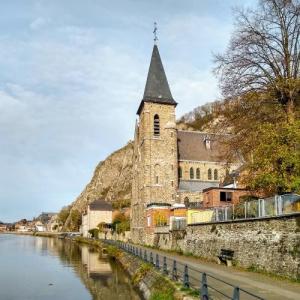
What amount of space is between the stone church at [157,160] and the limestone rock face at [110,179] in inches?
2216

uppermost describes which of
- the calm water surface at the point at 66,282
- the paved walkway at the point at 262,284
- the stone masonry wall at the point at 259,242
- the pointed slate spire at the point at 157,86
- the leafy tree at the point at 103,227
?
the pointed slate spire at the point at 157,86

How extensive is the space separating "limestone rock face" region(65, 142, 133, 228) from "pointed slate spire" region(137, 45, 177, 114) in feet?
196

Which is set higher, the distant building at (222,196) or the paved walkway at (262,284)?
the distant building at (222,196)

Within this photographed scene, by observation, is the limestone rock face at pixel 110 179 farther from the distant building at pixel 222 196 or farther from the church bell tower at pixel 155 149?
the distant building at pixel 222 196

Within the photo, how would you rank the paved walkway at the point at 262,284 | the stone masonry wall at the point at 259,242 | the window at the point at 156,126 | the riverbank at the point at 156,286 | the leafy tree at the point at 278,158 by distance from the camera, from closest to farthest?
1. the paved walkway at the point at 262,284
2. the riverbank at the point at 156,286
3. the stone masonry wall at the point at 259,242
4. the leafy tree at the point at 278,158
5. the window at the point at 156,126

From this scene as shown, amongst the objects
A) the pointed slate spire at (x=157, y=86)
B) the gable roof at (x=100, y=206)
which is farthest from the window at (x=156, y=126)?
the gable roof at (x=100, y=206)

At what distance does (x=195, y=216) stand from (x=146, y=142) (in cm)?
2399

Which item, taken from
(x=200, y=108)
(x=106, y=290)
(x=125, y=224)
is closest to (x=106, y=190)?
(x=200, y=108)

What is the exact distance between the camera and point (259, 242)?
17391 millimetres

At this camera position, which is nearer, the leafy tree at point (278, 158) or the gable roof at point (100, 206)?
the leafy tree at point (278, 158)

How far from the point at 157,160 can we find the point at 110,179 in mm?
77679

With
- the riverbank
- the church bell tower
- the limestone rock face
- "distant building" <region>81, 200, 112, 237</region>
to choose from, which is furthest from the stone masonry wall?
the limestone rock face

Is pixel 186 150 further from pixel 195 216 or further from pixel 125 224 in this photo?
pixel 195 216

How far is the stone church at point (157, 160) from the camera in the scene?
50062mm
